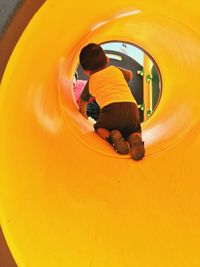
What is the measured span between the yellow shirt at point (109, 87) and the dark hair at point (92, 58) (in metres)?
0.04

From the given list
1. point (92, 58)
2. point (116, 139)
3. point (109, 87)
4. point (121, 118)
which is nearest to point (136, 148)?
point (116, 139)

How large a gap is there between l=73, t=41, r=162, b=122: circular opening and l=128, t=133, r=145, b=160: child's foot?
4.19ft

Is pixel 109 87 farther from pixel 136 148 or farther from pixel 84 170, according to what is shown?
pixel 84 170

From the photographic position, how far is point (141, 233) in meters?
1.33

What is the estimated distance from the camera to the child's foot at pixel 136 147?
1.73m

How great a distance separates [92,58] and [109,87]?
0.21 meters

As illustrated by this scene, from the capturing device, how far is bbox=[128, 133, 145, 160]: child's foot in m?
1.73

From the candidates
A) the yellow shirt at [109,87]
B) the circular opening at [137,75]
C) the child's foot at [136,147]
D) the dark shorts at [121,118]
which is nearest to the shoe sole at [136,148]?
the child's foot at [136,147]

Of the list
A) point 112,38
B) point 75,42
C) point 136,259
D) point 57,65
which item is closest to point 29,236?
point 136,259

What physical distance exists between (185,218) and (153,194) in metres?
0.18

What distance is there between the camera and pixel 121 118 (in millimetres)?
1965

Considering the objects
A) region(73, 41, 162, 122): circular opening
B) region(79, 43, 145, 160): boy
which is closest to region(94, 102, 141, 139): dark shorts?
region(79, 43, 145, 160): boy

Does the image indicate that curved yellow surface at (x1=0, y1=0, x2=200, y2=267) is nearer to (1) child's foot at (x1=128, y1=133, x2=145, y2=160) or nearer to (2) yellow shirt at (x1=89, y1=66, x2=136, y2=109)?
(1) child's foot at (x1=128, y1=133, x2=145, y2=160)

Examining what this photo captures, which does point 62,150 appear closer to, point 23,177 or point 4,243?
point 23,177
